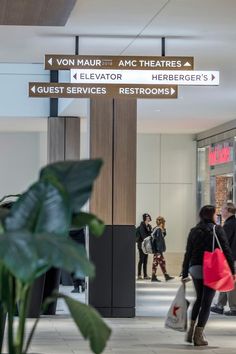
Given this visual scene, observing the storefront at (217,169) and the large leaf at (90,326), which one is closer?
the large leaf at (90,326)

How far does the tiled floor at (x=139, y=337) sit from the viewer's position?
10.6 meters

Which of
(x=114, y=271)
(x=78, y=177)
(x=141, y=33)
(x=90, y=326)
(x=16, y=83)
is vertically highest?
(x=16, y=83)

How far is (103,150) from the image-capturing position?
45.9ft

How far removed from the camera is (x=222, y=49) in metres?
13.4

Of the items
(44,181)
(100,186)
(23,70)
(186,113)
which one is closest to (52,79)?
(23,70)

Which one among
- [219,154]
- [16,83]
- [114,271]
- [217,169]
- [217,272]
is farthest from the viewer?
[217,169]

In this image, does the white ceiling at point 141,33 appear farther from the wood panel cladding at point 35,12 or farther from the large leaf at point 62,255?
the large leaf at point 62,255

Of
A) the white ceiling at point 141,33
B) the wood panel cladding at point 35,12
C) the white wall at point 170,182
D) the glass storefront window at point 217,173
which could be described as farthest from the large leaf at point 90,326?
the white wall at point 170,182

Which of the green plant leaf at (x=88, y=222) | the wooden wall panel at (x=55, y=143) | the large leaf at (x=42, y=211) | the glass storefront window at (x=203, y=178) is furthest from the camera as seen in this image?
the glass storefront window at (x=203, y=178)

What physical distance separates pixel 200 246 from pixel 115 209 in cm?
331

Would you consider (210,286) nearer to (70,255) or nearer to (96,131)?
(96,131)

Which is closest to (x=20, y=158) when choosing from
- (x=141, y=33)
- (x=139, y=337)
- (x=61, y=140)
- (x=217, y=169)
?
(x=217, y=169)

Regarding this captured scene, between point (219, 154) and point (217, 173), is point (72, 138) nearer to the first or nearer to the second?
point (219, 154)

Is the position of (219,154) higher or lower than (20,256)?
higher
